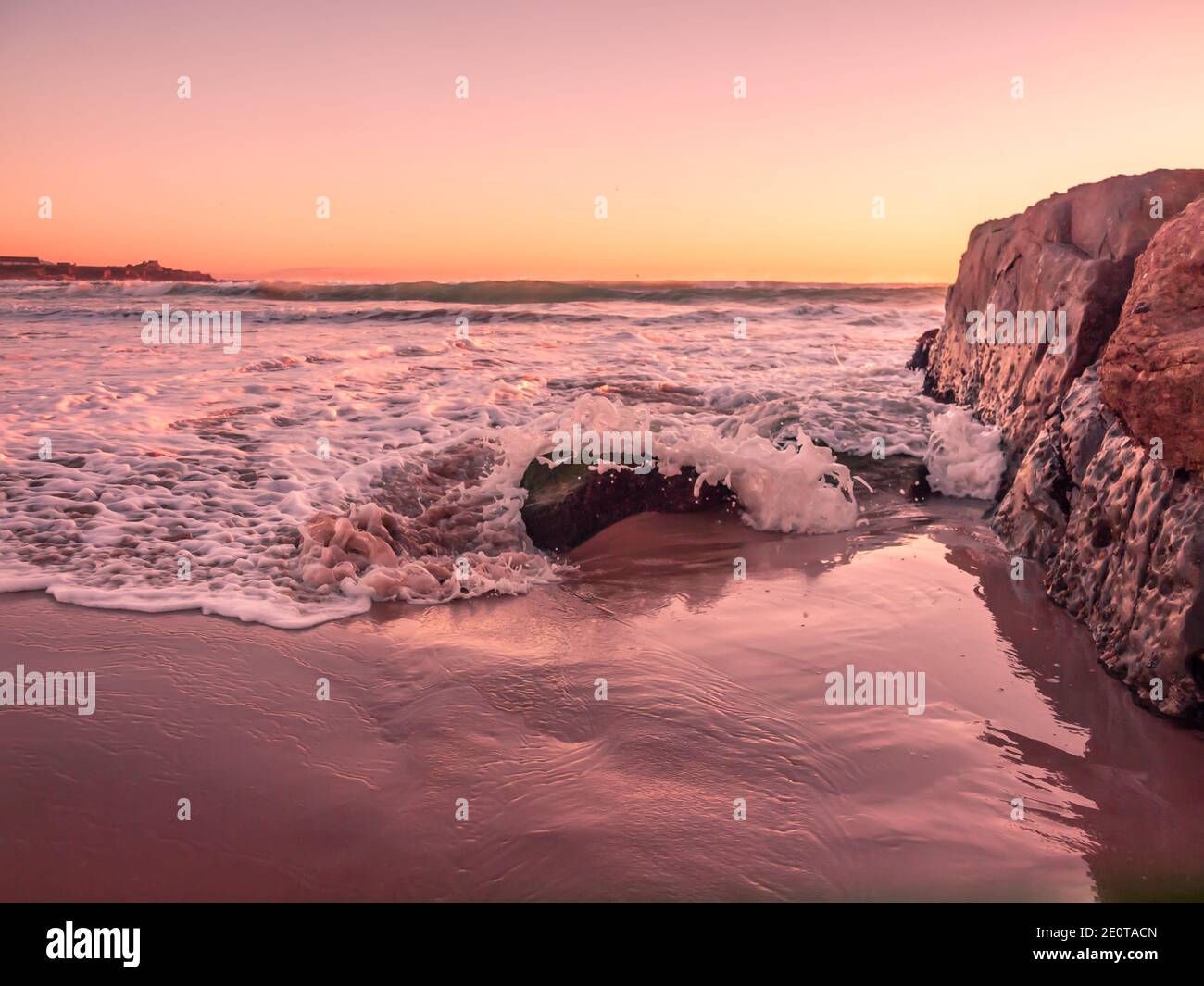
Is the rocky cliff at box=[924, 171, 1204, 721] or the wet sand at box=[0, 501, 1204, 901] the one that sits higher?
the rocky cliff at box=[924, 171, 1204, 721]

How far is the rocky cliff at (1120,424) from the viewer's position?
3.11 m

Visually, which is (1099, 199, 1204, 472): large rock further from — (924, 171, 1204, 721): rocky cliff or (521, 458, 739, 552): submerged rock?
(521, 458, 739, 552): submerged rock

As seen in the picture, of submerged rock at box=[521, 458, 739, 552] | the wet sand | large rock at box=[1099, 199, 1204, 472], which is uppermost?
large rock at box=[1099, 199, 1204, 472]

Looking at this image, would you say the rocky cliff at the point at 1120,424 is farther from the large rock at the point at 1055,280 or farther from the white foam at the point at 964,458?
the white foam at the point at 964,458

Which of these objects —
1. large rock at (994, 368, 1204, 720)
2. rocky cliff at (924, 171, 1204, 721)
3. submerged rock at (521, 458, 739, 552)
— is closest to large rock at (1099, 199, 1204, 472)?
rocky cliff at (924, 171, 1204, 721)

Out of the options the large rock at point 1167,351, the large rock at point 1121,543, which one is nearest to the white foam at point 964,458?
the large rock at point 1121,543

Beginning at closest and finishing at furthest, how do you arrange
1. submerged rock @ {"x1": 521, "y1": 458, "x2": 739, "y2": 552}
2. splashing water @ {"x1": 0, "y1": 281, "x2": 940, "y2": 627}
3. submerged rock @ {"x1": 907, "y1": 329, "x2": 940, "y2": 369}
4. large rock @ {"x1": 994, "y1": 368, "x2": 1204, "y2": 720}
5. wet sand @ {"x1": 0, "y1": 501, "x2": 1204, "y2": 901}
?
wet sand @ {"x1": 0, "y1": 501, "x2": 1204, "y2": 901}, large rock @ {"x1": 994, "y1": 368, "x2": 1204, "y2": 720}, splashing water @ {"x1": 0, "y1": 281, "x2": 940, "y2": 627}, submerged rock @ {"x1": 521, "y1": 458, "x2": 739, "y2": 552}, submerged rock @ {"x1": 907, "y1": 329, "x2": 940, "y2": 369}

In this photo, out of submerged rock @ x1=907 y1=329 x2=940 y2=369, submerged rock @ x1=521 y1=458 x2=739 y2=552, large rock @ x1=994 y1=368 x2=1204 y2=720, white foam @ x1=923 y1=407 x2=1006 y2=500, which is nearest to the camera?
large rock @ x1=994 y1=368 x2=1204 y2=720

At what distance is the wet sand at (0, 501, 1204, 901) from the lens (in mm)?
2246
